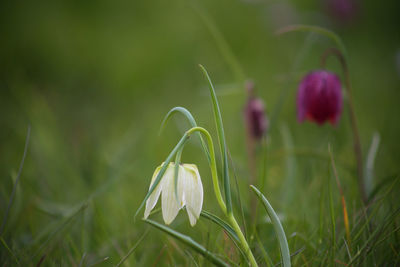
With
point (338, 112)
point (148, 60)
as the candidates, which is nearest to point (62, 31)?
point (148, 60)

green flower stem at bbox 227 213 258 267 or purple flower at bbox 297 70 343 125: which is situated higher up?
purple flower at bbox 297 70 343 125

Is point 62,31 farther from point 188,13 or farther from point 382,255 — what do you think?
point 382,255

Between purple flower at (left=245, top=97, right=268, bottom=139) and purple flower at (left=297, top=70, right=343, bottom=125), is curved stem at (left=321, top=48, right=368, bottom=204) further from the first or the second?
purple flower at (left=245, top=97, right=268, bottom=139)

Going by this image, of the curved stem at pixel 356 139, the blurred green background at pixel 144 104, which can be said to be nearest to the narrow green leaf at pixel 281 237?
the blurred green background at pixel 144 104

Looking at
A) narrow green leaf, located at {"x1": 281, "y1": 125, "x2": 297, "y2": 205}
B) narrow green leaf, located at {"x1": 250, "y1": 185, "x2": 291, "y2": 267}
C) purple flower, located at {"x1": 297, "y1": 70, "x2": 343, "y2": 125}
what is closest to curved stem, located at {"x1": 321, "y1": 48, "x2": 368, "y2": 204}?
purple flower, located at {"x1": 297, "y1": 70, "x2": 343, "y2": 125}

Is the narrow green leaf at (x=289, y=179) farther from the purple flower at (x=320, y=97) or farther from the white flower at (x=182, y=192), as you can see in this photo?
the white flower at (x=182, y=192)

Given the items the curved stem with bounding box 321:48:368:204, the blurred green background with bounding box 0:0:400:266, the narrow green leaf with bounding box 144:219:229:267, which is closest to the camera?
the narrow green leaf with bounding box 144:219:229:267
